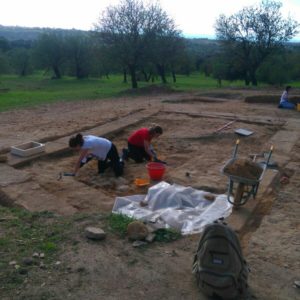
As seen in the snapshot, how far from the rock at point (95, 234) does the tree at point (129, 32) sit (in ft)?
57.9

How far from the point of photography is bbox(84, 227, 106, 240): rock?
3.79m

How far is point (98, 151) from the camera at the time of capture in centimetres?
607

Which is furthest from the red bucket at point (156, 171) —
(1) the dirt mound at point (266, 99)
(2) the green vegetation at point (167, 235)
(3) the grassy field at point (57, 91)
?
(1) the dirt mound at point (266, 99)

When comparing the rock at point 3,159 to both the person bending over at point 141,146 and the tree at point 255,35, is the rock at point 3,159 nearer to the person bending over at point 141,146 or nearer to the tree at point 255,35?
the person bending over at point 141,146

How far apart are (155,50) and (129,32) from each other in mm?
1805

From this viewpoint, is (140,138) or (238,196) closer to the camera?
(238,196)

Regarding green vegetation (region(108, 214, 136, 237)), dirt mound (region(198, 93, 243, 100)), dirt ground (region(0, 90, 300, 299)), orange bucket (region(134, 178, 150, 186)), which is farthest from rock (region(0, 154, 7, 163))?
dirt mound (region(198, 93, 243, 100))

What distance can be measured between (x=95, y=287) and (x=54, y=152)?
187 inches

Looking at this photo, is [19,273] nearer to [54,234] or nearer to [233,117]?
[54,234]

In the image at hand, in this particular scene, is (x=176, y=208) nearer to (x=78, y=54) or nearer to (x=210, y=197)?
(x=210, y=197)

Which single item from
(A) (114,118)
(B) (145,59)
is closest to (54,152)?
(A) (114,118)

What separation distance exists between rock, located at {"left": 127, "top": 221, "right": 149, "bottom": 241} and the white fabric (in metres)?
2.26

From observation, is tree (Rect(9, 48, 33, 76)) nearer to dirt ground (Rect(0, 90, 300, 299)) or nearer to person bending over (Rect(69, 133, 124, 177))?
dirt ground (Rect(0, 90, 300, 299))

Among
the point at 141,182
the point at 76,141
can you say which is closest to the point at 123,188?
the point at 141,182
